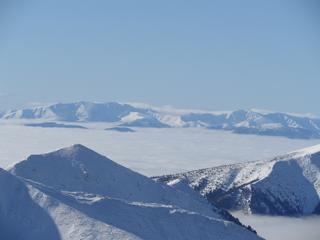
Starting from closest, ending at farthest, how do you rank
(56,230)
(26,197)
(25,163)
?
(56,230) < (26,197) < (25,163)

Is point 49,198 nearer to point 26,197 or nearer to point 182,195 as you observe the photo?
point 26,197

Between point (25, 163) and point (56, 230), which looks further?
point (25, 163)

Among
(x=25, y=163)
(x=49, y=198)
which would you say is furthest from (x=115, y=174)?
(x=49, y=198)

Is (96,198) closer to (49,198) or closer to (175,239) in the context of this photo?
(49,198)

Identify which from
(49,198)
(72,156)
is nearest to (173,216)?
(49,198)

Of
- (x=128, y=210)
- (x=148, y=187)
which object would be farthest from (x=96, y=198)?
(x=148, y=187)

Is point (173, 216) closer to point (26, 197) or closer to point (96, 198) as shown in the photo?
point (96, 198)

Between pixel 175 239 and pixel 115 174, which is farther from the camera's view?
pixel 115 174

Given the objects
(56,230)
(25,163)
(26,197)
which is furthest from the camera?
(25,163)
